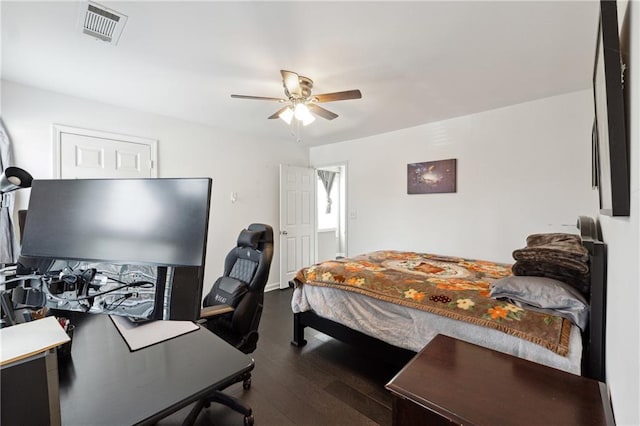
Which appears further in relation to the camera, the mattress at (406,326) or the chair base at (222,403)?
the chair base at (222,403)

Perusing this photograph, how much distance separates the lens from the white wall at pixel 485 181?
2.70 m

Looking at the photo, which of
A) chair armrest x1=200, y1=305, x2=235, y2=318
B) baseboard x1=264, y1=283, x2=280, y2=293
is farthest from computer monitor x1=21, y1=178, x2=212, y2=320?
baseboard x1=264, y1=283, x2=280, y2=293

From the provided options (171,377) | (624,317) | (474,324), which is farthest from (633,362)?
(171,377)

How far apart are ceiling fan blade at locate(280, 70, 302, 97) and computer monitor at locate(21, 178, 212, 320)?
136cm

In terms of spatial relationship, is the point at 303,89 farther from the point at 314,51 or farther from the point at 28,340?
the point at 28,340

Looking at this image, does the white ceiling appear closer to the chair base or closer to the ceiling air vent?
the ceiling air vent

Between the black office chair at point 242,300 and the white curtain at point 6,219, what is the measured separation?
1695 mm

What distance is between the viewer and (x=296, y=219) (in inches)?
185

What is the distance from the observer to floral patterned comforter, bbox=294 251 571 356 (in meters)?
1.42

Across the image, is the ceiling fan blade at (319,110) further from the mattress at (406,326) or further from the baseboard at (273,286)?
the baseboard at (273,286)

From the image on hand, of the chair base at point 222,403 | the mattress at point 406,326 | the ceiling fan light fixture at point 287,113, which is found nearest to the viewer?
the mattress at point 406,326

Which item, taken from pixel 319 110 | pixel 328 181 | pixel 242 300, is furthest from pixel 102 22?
pixel 328 181

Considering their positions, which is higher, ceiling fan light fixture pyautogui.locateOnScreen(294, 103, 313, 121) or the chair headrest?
ceiling fan light fixture pyautogui.locateOnScreen(294, 103, 313, 121)

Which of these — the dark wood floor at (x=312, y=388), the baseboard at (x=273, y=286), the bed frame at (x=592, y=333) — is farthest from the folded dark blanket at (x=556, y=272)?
the baseboard at (x=273, y=286)
